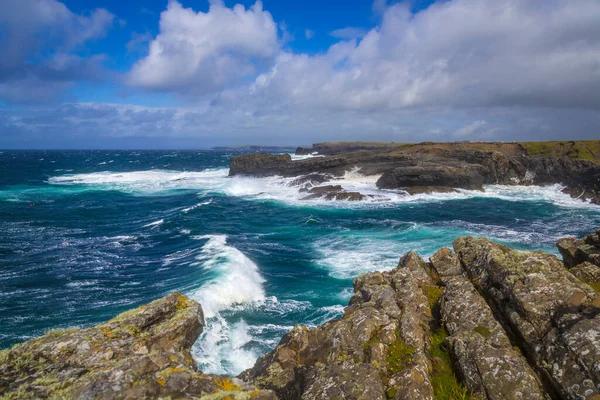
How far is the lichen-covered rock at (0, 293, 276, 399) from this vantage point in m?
6.07

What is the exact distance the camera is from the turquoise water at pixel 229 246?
17.9m

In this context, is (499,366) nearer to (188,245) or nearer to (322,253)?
(322,253)

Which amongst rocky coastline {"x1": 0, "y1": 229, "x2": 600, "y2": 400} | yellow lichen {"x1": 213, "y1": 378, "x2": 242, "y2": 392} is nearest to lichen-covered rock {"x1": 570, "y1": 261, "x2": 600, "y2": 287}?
rocky coastline {"x1": 0, "y1": 229, "x2": 600, "y2": 400}

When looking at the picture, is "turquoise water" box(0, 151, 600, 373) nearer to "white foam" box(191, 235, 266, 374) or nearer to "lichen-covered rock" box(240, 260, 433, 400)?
"white foam" box(191, 235, 266, 374)

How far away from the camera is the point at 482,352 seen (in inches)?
311

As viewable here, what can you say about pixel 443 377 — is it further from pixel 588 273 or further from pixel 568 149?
pixel 568 149

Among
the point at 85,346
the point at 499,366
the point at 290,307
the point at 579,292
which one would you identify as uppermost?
the point at 579,292

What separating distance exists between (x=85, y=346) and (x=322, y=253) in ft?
71.0

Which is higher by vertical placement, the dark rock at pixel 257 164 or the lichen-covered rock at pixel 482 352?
the dark rock at pixel 257 164

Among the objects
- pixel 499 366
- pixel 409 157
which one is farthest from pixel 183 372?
pixel 409 157

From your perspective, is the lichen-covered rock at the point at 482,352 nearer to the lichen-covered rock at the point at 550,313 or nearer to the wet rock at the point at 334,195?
the lichen-covered rock at the point at 550,313

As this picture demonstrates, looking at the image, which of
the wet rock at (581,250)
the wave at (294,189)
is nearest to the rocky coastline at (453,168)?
the wave at (294,189)

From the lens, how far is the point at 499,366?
7.50 meters

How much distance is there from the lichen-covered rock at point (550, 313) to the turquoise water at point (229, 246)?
30.4 feet
